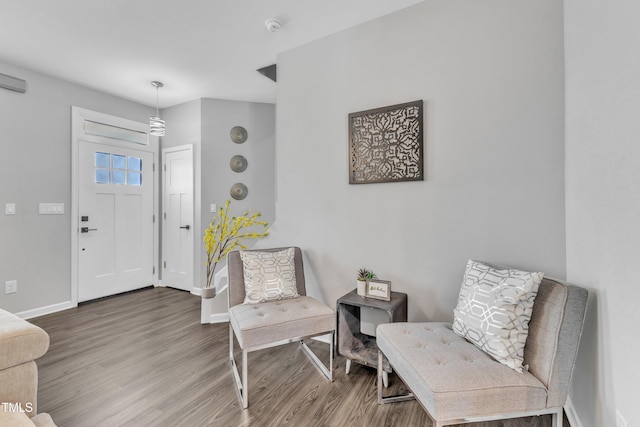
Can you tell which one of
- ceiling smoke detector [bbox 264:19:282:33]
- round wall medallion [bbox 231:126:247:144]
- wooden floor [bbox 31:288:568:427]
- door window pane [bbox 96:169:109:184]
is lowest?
wooden floor [bbox 31:288:568:427]

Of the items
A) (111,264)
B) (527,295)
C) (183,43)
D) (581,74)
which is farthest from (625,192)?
(111,264)

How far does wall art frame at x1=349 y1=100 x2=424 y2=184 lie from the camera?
2.09 meters

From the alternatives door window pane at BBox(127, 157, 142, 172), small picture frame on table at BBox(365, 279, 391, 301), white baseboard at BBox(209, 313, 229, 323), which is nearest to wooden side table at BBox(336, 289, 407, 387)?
small picture frame on table at BBox(365, 279, 391, 301)

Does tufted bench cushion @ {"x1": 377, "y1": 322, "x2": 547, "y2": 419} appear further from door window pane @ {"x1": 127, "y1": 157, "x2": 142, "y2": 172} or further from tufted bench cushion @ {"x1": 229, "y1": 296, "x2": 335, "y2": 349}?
door window pane @ {"x1": 127, "y1": 157, "x2": 142, "y2": 172}

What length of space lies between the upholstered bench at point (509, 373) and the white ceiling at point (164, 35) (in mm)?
2152

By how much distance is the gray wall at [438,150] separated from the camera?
68.3 inches

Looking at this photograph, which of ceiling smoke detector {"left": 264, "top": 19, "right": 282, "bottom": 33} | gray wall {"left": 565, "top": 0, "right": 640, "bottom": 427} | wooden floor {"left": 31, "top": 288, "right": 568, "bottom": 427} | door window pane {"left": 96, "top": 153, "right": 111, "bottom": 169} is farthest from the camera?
door window pane {"left": 96, "top": 153, "right": 111, "bottom": 169}

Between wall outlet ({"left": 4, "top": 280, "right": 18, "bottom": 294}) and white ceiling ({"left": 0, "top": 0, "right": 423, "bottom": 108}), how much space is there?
2.19m

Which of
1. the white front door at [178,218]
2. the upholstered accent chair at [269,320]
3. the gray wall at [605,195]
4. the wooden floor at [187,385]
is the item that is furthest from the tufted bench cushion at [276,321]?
the white front door at [178,218]

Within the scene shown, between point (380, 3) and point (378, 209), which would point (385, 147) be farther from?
point (380, 3)

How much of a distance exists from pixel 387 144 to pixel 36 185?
3644 millimetres

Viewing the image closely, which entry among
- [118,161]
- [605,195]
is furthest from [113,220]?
[605,195]

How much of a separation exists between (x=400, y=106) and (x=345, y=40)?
79 cm

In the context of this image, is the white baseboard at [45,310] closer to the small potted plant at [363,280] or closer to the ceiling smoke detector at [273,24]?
the small potted plant at [363,280]
